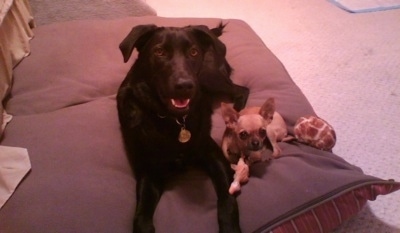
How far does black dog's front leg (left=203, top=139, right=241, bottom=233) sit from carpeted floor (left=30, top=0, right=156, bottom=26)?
1.22 meters

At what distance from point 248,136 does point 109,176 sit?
0.44m

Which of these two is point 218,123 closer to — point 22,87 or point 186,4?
point 22,87

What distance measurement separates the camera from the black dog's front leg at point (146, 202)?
3.55ft

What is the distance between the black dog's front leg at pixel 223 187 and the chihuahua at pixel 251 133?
0.05 metres

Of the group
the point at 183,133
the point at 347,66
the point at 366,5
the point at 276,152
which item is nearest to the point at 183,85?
the point at 183,133

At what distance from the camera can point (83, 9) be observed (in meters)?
2.19

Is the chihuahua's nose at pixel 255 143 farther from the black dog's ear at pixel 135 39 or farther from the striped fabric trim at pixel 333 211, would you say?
the black dog's ear at pixel 135 39

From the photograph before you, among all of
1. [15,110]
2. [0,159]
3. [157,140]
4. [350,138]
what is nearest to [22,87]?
[15,110]

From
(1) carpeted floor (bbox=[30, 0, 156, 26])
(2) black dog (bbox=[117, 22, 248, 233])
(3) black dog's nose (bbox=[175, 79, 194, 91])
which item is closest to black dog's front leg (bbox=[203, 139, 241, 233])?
(2) black dog (bbox=[117, 22, 248, 233])

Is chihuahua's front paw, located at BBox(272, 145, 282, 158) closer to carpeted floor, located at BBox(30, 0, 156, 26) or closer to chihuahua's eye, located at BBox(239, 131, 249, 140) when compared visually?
chihuahua's eye, located at BBox(239, 131, 249, 140)

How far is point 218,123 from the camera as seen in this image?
152 centimetres

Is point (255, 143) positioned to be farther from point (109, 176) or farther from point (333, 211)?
point (109, 176)

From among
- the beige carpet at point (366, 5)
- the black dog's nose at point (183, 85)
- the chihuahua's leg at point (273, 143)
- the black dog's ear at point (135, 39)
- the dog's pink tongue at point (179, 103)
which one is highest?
the black dog's ear at point (135, 39)

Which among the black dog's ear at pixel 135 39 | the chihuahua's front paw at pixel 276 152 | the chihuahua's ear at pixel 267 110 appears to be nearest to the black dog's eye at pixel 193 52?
the black dog's ear at pixel 135 39
